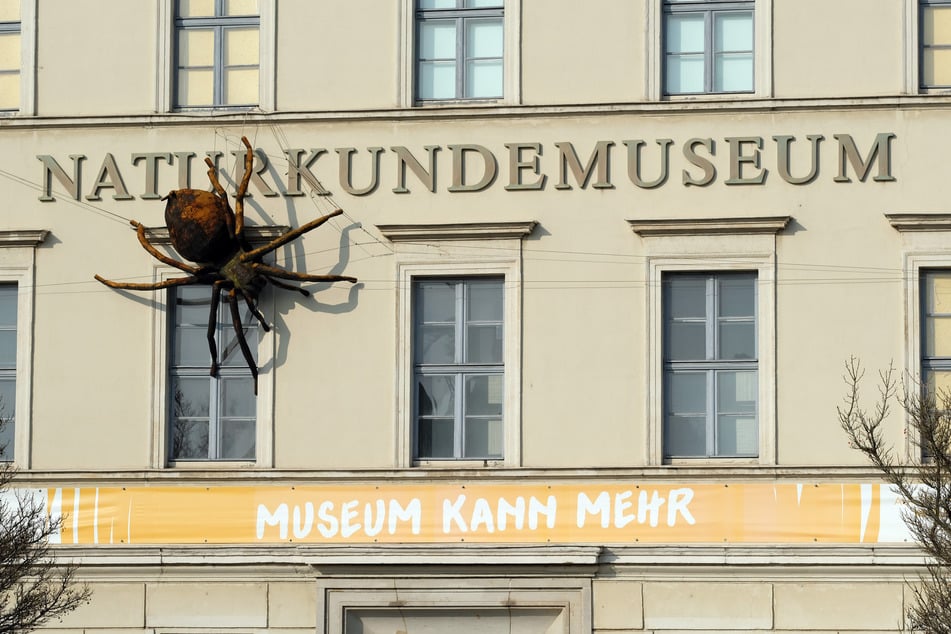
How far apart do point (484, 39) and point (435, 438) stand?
419cm

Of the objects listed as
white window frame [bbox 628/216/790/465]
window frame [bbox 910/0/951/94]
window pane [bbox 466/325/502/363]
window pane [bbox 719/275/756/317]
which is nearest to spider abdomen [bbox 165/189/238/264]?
window pane [bbox 466/325/502/363]

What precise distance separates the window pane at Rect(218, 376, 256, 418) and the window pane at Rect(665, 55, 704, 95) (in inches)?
209

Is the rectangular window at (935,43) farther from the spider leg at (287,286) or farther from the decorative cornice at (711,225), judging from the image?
the spider leg at (287,286)

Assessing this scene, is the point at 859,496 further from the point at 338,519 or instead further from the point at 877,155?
the point at 338,519

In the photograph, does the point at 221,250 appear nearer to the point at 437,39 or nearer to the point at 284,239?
the point at 284,239

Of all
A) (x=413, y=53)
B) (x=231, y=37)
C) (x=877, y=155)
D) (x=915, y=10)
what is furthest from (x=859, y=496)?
(x=231, y=37)

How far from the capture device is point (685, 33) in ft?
73.5

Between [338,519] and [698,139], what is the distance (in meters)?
5.27

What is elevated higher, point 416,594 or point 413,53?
point 413,53

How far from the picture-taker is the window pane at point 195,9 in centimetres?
2314

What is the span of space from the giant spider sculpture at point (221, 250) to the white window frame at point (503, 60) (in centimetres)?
149

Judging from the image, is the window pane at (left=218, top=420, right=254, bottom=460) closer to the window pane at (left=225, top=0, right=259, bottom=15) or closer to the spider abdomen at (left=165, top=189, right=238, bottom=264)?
the spider abdomen at (left=165, top=189, right=238, bottom=264)

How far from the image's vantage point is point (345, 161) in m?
22.4

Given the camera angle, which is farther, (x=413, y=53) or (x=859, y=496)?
(x=413, y=53)
